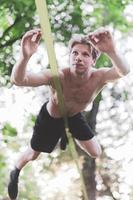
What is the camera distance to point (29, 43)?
1.49 metres

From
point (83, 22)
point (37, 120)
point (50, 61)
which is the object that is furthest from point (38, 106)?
point (83, 22)

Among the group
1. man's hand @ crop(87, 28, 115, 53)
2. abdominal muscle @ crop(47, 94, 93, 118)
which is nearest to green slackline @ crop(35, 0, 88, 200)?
abdominal muscle @ crop(47, 94, 93, 118)

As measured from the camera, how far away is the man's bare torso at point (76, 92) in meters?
1.49

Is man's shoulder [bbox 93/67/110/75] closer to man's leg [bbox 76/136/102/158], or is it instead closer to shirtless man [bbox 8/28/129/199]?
shirtless man [bbox 8/28/129/199]

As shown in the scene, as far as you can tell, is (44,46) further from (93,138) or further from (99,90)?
(93,138)

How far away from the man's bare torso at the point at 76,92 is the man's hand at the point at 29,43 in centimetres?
11

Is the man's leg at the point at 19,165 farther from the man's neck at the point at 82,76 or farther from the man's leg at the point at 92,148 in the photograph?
the man's neck at the point at 82,76

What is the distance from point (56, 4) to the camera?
57.3 inches

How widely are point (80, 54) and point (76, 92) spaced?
11 cm

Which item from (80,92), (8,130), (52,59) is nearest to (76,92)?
(80,92)

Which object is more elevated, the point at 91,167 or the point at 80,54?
the point at 80,54

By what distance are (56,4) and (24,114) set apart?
0.32m

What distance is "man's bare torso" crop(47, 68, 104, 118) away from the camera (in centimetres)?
149

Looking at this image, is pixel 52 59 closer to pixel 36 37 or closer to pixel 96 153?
pixel 36 37
